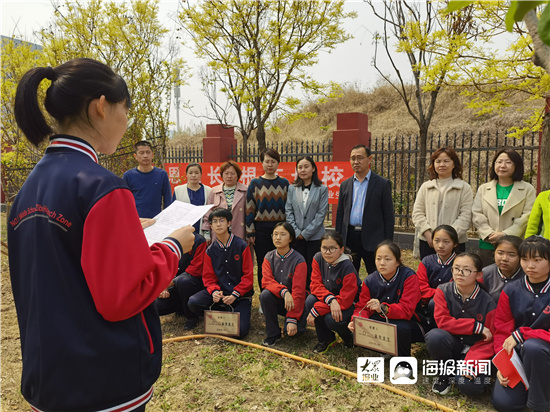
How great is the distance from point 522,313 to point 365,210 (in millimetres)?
1631

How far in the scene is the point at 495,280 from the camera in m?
3.10

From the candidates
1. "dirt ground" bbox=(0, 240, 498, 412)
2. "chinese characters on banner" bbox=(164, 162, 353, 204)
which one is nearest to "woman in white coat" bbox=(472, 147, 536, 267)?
"dirt ground" bbox=(0, 240, 498, 412)

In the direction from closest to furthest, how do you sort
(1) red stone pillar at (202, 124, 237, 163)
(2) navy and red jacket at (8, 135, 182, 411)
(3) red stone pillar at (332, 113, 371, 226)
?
1. (2) navy and red jacket at (8, 135, 182, 411)
2. (3) red stone pillar at (332, 113, 371, 226)
3. (1) red stone pillar at (202, 124, 237, 163)

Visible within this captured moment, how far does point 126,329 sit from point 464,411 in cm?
239

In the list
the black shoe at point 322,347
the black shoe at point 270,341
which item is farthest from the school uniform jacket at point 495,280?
the black shoe at point 270,341

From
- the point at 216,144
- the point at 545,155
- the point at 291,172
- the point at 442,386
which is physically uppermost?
the point at 216,144

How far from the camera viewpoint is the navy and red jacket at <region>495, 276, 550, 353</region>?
2.62 meters

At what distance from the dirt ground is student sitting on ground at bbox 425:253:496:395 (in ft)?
0.81

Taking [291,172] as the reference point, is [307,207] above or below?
below

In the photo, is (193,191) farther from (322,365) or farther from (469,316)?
(469,316)

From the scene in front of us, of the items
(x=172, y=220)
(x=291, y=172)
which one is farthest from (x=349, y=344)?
(x=291, y=172)

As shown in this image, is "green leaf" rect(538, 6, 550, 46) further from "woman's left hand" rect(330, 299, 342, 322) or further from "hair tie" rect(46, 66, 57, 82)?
"woman's left hand" rect(330, 299, 342, 322)

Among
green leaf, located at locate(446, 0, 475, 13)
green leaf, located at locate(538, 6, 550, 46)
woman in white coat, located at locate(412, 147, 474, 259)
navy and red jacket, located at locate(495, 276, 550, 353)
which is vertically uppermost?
green leaf, located at locate(446, 0, 475, 13)

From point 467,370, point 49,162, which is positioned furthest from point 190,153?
point 49,162
